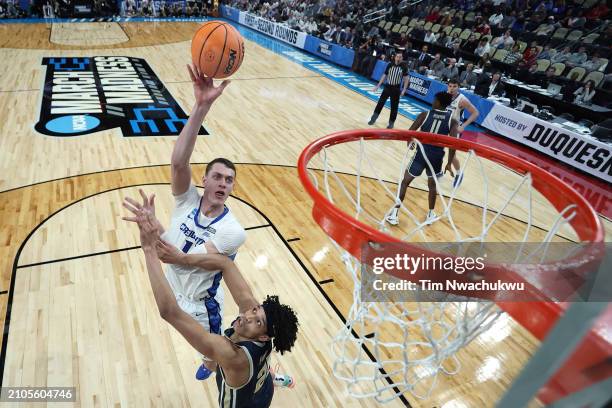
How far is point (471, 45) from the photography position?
12133 mm

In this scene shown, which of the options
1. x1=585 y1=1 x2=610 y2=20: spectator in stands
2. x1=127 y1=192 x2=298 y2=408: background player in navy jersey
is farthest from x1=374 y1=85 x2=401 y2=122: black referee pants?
x1=585 y1=1 x2=610 y2=20: spectator in stands

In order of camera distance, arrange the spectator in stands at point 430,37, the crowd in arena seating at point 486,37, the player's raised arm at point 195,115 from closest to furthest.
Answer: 1. the player's raised arm at point 195,115
2. the crowd in arena seating at point 486,37
3. the spectator in stands at point 430,37

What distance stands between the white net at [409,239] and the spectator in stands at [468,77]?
368 centimetres

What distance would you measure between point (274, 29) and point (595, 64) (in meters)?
12.6

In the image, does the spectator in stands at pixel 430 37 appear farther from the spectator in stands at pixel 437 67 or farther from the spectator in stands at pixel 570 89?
the spectator in stands at pixel 570 89

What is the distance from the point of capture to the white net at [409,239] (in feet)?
7.93

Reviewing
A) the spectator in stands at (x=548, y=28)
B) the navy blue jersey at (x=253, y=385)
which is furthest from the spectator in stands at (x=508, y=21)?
the navy blue jersey at (x=253, y=385)

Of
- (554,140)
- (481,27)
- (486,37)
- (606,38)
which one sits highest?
(606,38)

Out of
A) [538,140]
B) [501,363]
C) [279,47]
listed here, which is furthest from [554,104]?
[279,47]

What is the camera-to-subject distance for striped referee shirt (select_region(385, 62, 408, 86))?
798 centimetres

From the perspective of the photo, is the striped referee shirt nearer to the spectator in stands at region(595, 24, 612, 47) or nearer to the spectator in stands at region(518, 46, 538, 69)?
the spectator in stands at region(518, 46, 538, 69)

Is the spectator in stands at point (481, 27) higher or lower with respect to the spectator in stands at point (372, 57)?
higher

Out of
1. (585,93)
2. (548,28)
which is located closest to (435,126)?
(585,93)

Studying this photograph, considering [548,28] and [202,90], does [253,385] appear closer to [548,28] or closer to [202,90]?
[202,90]
